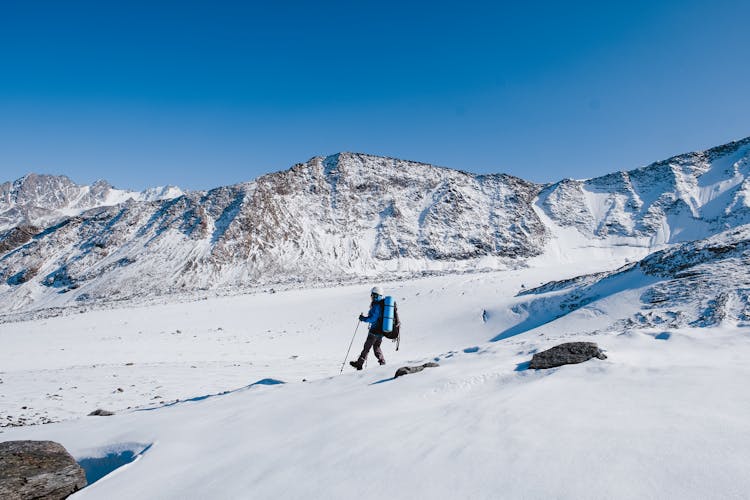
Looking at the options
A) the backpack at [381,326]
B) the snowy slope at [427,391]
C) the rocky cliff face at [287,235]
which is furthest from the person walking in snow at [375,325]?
the rocky cliff face at [287,235]

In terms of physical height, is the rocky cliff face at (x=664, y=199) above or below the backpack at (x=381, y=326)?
above

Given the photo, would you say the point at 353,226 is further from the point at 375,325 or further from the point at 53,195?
the point at 53,195

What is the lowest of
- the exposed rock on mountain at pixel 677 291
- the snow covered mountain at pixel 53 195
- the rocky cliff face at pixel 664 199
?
the exposed rock on mountain at pixel 677 291

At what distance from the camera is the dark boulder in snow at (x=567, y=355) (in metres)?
5.64

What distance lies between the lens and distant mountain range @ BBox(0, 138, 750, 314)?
1944 inches

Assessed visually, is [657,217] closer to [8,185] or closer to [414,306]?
[414,306]

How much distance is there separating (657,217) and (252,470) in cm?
7935

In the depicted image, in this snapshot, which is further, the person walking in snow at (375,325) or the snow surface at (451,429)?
the person walking in snow at (375,325)

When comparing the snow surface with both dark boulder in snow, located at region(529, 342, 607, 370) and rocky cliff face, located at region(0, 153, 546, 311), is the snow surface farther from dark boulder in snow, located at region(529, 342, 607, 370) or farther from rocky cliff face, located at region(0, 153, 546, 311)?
rocky cliff face, located at region(0, 153, 546, 311)

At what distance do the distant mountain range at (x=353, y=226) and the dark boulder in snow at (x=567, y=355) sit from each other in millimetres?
39683

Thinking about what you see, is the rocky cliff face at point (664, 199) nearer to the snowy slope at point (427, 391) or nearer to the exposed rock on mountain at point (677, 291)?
the snowy slope at point (427, 391)

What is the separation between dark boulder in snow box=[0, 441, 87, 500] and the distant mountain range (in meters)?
40.5

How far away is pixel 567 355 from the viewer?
5.73 m

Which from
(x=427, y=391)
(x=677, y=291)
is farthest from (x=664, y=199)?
(x=427, y=391)
